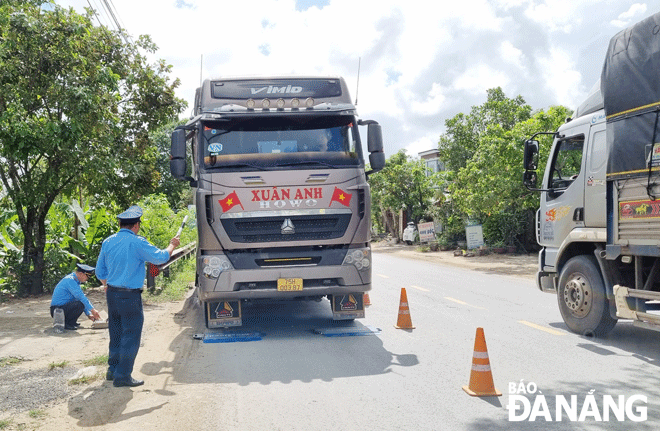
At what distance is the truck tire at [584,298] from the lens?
803 cm

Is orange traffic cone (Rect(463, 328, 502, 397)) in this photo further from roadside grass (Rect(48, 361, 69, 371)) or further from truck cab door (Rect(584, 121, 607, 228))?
roadside grass (Rect(48, 361, 69, 371))

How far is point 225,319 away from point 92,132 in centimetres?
560

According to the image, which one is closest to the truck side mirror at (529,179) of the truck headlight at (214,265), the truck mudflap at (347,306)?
the truck mudflap at (347,306)

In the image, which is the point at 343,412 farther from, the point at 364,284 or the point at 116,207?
the point at 116,207

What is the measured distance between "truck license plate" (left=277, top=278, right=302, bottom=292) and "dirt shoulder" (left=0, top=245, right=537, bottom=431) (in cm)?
143

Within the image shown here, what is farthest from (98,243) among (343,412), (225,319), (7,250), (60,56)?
(343,412)

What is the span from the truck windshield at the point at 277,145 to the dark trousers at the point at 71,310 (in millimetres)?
3130

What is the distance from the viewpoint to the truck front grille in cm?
819

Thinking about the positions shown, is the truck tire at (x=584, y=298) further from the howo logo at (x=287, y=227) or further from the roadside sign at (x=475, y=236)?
the roadside sign at (x=475, y=236)

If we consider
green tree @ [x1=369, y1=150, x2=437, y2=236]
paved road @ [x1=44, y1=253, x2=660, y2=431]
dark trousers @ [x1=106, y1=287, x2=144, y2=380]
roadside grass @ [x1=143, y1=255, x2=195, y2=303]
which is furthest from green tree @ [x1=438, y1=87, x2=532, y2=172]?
dark trousers @ [x1=106, y1=287, x2=144, y2=380]

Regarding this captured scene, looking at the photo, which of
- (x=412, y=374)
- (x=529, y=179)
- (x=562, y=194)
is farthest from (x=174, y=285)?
(x=412, y=374)

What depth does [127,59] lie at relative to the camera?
14.2 m

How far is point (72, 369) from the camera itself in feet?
22.8

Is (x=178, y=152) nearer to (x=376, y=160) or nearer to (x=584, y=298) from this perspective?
(x=376, y=160)
